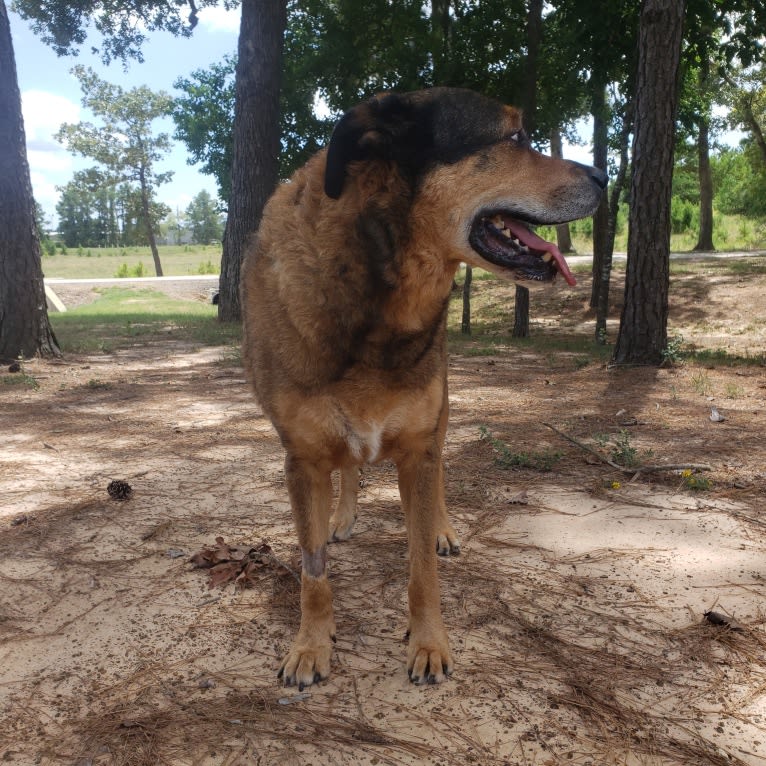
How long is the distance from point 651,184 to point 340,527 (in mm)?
6501

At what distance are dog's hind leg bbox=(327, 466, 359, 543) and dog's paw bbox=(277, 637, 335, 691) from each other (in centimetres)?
124

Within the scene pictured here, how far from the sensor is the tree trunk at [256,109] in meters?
13.4

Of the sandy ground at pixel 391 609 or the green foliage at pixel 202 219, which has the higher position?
the green foliage at pixel 202 219

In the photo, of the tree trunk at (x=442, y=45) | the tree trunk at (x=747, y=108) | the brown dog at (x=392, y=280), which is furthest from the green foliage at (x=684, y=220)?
the brown dog at (x=392, y=280)

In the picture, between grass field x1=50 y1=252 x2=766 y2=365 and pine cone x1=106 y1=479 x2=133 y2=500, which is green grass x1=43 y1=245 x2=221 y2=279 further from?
pine cone x1=106 y1=479 x2=133 y2=500

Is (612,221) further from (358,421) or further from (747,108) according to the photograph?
(747,108)

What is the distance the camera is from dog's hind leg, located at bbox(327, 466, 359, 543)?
3910mm

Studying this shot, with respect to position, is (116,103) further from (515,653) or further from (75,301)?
(515,653)

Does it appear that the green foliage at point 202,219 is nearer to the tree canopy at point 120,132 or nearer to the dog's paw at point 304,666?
the tree canopy at point 120,132

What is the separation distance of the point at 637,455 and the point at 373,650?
288cm

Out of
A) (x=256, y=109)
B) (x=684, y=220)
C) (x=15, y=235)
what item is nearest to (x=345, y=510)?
(x=15, y=235)

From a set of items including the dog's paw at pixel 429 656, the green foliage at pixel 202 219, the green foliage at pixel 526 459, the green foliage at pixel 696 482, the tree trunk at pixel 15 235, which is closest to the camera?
the dog's paw at pixel 429 656

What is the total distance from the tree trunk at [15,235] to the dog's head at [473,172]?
8602mm

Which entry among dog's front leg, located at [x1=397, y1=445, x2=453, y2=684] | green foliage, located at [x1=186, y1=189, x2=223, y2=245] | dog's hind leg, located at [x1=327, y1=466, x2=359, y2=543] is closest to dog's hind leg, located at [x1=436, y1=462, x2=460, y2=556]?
dog's hind leg, located at [x1=327, y1=466, x2=359, y2=543]
